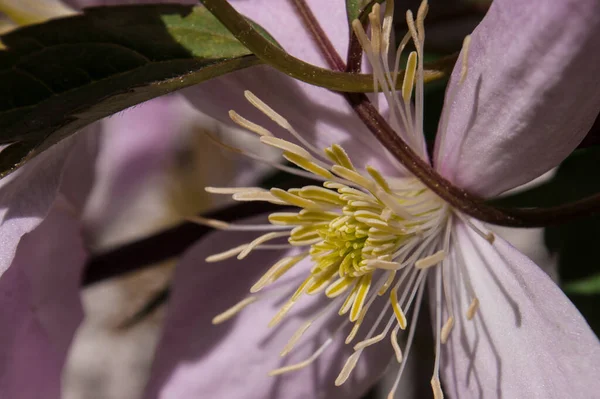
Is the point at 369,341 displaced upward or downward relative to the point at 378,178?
downward

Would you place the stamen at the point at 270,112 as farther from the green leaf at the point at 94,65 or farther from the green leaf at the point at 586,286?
the green leaf at the point at 586,286

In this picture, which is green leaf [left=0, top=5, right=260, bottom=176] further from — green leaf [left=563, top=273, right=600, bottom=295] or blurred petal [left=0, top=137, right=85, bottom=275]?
green leaf [left=563, top=273, right=600, bottom=295]

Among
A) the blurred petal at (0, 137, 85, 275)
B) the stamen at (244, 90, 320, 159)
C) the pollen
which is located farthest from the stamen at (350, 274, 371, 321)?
the blurred petal at (0, 137, 85, 275)

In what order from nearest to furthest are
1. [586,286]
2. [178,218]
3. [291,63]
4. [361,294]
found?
1. [291,63]
2. [361,294]
3. [586,286]
4. [178,218]

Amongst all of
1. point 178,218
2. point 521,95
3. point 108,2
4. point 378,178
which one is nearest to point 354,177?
point 378,178

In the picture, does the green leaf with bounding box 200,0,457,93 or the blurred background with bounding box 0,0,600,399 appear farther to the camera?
the blurred background with bounding box 0,0,600,399

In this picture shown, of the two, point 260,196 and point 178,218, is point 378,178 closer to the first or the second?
point 260,196
